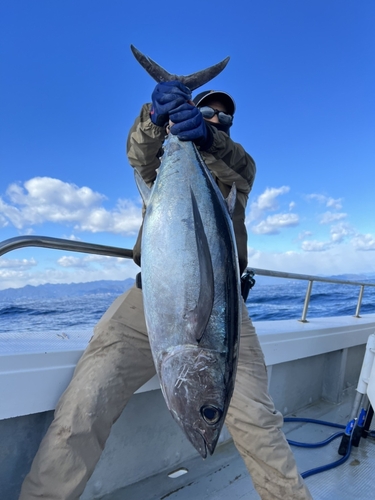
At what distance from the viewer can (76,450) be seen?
130 cm

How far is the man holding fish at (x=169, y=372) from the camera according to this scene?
123cm

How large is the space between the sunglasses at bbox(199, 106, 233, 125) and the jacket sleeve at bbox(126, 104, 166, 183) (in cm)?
43

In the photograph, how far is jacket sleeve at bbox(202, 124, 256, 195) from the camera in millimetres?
1564

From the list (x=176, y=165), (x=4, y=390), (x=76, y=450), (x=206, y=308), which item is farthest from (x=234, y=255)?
(x=4, y=390)

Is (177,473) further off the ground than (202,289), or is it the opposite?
(202,289)

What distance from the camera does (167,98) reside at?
132cm

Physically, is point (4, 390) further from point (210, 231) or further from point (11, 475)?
point (210, 231)

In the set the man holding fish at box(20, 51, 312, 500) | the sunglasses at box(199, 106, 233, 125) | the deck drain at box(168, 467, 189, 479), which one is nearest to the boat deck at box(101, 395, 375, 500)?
the deck drain at box(168, 467, 189, 479)

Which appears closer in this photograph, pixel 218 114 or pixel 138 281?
pixel 138 281

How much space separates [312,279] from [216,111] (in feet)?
6.10

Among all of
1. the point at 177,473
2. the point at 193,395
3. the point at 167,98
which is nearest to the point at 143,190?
the point at 167,98

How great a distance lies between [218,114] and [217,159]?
480mm

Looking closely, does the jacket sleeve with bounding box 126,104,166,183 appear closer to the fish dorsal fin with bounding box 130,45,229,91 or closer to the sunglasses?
the fish dorsal fin with bounding box 130,45,229,91

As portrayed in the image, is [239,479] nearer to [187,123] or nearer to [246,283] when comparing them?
[246,283]
